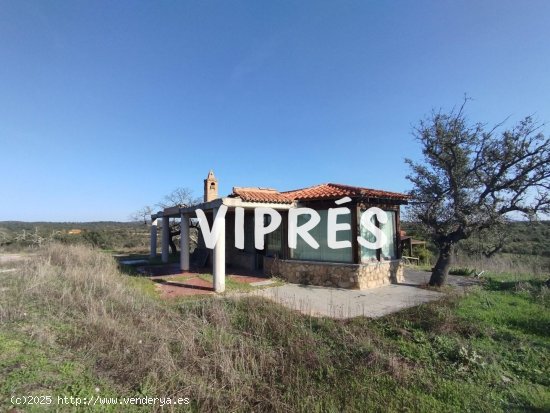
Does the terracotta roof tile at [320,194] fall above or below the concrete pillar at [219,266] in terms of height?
above

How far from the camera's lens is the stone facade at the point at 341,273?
1146 centimetres

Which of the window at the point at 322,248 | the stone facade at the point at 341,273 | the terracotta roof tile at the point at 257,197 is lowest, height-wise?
the stone facade at the point at 341,273

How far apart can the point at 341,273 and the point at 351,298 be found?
1754 millimetres

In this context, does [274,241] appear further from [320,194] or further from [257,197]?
[320,194]

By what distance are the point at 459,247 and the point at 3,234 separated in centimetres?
3958

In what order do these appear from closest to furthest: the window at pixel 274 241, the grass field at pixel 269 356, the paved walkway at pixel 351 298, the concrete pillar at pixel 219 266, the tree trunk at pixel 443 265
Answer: the grass field at pixel 269 356, the paved walkway at pixel 351 298, the concrete pillar at pixel 219 266, the tree trunk at pixel 443 265, the window at pixel 274 241

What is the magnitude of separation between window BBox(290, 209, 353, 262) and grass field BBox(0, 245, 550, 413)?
4380mm

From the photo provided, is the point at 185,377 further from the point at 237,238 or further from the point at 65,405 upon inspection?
the point at 237,238

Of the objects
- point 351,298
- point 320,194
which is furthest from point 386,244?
point 351,298

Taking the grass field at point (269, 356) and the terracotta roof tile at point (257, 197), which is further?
the terracotta roof tile at point (257, 197)

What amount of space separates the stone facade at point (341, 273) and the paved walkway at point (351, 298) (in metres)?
0.36

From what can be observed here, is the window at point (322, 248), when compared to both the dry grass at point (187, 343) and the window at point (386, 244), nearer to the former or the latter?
the window at point (386, 244)

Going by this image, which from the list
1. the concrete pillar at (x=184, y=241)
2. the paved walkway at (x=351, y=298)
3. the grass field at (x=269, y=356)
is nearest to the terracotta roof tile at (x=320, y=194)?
the concrete pillar at (x=184, y=241)

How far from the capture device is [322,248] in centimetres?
1245
